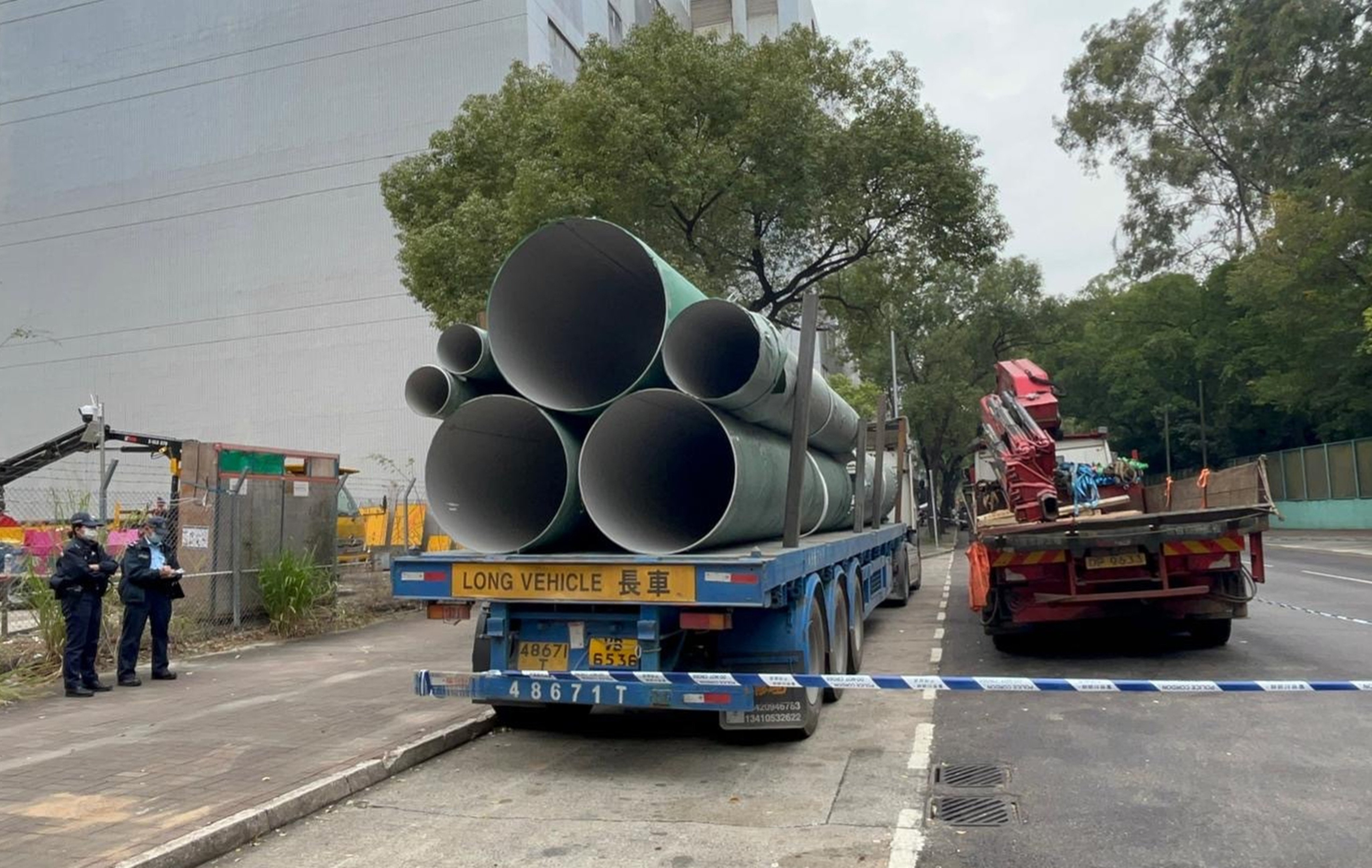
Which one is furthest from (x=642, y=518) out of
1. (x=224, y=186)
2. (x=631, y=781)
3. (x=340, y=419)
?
(x=224, y=186)

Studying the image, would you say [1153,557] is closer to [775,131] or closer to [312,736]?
[312,736]

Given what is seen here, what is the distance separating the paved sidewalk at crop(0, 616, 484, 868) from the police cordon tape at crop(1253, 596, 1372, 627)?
946 cm

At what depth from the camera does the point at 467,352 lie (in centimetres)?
720

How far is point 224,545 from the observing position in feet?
39.1

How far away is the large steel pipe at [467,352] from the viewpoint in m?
7.11

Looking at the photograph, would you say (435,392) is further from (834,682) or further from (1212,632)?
(1212,632)

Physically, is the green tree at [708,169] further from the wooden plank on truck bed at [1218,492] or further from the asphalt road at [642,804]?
the asphalt road at [642,804]

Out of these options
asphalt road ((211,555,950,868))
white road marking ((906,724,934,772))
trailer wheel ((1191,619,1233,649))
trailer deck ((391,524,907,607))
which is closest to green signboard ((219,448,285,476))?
trailer deck ((391,524,907,607))

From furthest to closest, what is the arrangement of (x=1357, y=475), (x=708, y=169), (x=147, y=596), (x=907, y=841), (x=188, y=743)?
(x=1357, y=475), (x=708, y=169), (x=147, y=596), (x=188, y=743), (x=907, y=841)

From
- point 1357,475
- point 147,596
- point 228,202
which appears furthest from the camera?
point 228,202

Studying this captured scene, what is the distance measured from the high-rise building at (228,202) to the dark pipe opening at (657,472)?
24.3 meters

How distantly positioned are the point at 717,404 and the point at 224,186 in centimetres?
3482

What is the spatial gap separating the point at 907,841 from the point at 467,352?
14.1 feet

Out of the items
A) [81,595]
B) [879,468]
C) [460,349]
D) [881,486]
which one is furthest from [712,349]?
[81,595]
